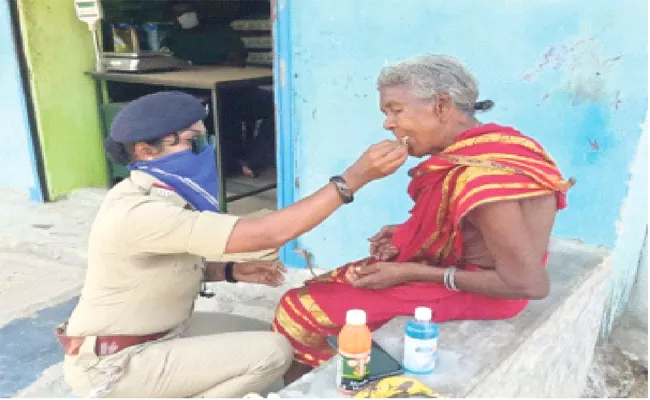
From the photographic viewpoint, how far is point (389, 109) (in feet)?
5.91

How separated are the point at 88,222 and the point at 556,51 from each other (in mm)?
3852

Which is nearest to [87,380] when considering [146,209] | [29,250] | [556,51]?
[146,209]

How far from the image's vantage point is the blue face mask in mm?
1832

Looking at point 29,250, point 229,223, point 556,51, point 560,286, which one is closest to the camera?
point 229,223

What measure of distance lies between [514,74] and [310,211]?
1.59 m

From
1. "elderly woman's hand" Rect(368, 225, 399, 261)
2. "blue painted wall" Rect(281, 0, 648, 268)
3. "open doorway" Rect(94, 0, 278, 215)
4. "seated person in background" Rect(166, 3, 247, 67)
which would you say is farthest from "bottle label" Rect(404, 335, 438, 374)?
"seated person in background" Rect(166, 3, 247, 67)

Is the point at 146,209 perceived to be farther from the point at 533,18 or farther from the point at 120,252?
the point at 533,18

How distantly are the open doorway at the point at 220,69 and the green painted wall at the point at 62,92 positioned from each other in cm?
20

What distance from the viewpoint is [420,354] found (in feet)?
4.95

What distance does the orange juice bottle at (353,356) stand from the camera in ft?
4.65

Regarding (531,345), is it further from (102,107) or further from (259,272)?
(102,107)

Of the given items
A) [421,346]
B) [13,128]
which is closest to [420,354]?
[421,346]

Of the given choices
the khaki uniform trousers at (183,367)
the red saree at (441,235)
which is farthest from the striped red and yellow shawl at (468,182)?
the khaki uniform trousers at (183,367)

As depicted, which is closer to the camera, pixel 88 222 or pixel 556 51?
pixel 556 51
